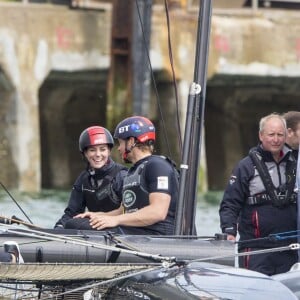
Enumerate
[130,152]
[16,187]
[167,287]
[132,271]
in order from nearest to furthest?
Answer: 1. [167,287]
2. [132,271]
3. [130,152]
4. [16,187]

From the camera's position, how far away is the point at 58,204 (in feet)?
78.7

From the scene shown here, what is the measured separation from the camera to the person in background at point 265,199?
9391 mm

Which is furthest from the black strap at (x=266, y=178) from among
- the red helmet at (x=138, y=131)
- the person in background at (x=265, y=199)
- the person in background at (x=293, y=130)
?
the red helmet at (x=138, y=131)

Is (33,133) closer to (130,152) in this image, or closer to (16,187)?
(16,187)

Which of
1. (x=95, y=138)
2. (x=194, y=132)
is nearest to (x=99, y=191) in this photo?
(x=95, y=138)

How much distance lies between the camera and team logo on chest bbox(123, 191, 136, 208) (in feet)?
29.3

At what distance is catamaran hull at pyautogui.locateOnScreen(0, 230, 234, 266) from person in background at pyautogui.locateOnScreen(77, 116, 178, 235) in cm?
36

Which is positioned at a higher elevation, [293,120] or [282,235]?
[293,120]

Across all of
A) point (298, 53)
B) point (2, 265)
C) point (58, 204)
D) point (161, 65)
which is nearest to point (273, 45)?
point (298, 53)

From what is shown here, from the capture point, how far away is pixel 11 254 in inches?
302

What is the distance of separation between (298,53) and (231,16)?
1.52 meters

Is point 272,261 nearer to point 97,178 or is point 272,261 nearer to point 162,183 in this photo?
point 162,183

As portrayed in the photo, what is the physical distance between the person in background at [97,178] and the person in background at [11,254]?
5.68 feet

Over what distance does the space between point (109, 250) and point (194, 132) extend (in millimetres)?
1831
